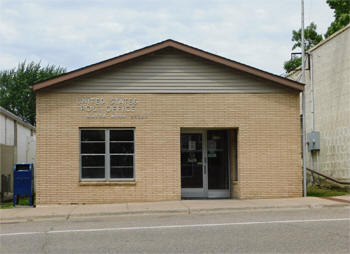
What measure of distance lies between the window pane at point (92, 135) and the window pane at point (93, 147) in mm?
161

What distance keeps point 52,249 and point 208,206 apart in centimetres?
659

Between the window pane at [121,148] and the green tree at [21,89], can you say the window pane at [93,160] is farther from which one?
the green tree at [21,89]

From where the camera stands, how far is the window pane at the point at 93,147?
16.4 metres

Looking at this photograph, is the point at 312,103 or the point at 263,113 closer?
the point at 263,113

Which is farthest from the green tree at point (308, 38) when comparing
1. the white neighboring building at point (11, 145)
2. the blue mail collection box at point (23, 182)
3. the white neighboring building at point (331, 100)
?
the blue mail collection box at point (23, 182)

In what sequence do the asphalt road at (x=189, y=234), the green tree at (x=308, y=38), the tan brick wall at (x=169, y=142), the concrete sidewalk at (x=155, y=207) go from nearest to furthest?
the asphalt road at (x=189, y=234) → the concrete sidewalk at (x=155, y=207) → the tan brick wall at (x=169, y=142) → the green tree at (x=308, y=38)

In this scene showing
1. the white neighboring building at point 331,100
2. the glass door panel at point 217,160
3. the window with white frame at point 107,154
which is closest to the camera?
the window with white frame at point 107,154

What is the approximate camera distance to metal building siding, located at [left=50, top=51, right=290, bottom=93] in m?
16.5

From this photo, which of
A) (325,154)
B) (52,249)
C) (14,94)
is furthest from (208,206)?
(14,94)

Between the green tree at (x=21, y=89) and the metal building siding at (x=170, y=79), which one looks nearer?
the metal building siding at (x=170, y=79)

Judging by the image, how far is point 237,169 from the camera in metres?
17.2

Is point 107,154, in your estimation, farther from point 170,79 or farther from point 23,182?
point 170,79

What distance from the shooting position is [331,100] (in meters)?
20.3

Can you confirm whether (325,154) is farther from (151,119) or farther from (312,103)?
(151,119)
